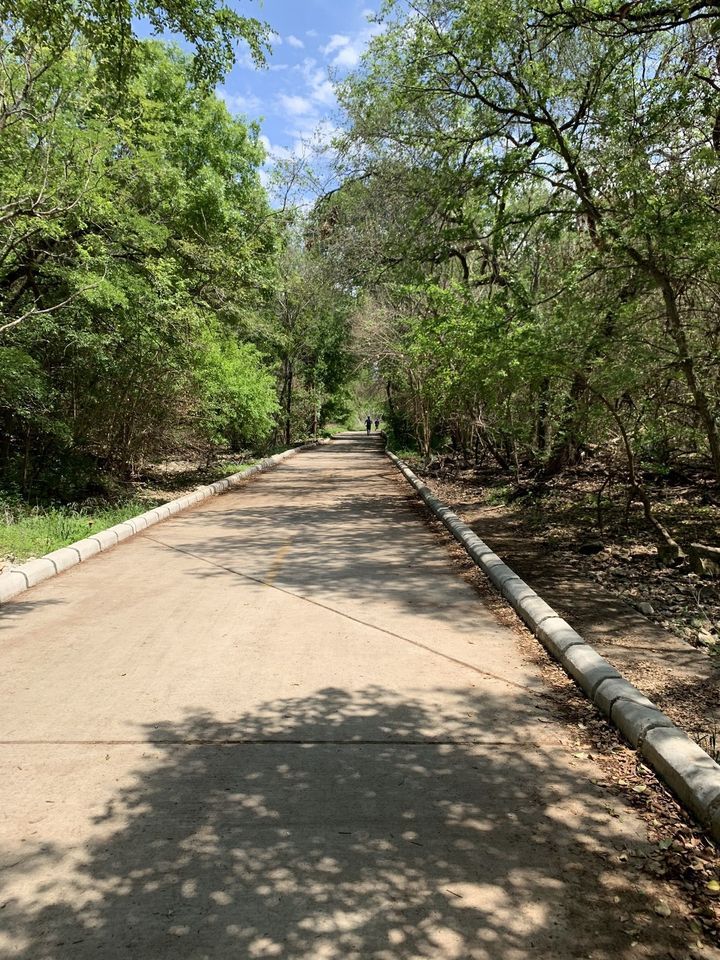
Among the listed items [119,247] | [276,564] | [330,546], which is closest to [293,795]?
[276,564]

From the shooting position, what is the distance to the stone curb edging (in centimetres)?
310

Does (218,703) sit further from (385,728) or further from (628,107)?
(628,107)

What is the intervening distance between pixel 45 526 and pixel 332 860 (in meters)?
8.09

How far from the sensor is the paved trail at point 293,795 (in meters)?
A: 2.38

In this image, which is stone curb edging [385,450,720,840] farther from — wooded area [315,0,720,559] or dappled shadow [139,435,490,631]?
wooded area [315,0,720,559]

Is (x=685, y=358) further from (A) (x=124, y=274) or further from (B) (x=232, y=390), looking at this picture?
(B) (x=232, y=390)

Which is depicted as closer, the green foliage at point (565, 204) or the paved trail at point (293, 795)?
the paved trail at point (293, 795)

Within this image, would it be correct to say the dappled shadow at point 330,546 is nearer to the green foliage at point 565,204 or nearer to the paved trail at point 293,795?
the paved trail at point 293,795

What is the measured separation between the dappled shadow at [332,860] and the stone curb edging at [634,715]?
1.23 ft

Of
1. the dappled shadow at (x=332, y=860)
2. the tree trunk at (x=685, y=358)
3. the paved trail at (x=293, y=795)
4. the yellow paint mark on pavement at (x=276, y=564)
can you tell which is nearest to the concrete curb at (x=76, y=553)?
the paved trail at (x=293, y=795)

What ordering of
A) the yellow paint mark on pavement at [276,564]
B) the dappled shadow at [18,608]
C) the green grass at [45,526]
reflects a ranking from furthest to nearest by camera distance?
the green grass at [45,526] < the yellow paint mark on pavement at [276,564] < the dappled shadow at [18,608]

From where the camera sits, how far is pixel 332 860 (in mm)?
2723

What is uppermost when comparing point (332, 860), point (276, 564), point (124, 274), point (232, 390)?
point (124, 274)

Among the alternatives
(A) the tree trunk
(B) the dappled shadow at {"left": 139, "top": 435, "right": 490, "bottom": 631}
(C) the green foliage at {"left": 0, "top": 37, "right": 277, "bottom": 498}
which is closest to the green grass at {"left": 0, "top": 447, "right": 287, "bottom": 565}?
(B) the dappled shadow at {"left": 139, "top": 435, "right": 490, "bottom": 631}
